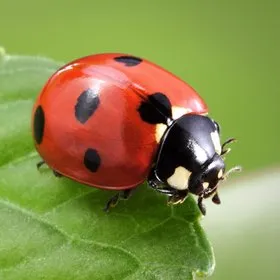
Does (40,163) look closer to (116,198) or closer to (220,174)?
(116,198)

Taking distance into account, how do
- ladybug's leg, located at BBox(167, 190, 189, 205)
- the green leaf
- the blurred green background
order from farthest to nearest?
the blurred green background, ladybug's leg, located at BBox(167, 190, 189, 205), the green leaf

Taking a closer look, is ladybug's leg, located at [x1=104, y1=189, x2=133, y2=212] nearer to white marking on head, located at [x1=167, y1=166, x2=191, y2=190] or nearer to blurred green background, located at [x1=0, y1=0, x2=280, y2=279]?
white marking on head, located at [x1=167, y1=166, x2=191, y2=190]

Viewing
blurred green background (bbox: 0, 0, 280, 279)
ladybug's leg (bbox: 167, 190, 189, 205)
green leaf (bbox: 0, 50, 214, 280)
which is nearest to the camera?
green leaf (bbox: 0, 50, 214, 280)

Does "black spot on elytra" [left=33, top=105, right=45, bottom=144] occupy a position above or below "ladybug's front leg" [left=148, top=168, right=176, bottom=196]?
above

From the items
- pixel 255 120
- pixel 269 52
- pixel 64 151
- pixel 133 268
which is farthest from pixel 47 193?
pixel 269 52

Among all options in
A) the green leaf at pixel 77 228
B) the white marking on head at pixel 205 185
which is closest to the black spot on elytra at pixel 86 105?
the green leaf at pixel 77 228

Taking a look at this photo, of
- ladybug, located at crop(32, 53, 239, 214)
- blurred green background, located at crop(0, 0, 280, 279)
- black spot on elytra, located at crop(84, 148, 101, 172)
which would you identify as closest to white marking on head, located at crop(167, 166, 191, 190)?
ladybug, located at crop(32, 53, 239, 214)
